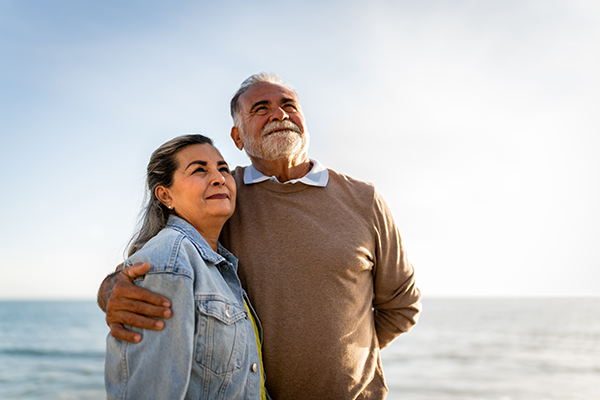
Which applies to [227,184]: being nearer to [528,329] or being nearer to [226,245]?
[226,245]

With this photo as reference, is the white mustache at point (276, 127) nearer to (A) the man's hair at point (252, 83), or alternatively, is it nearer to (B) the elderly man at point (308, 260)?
(B) the elderly man at point (308, 260)

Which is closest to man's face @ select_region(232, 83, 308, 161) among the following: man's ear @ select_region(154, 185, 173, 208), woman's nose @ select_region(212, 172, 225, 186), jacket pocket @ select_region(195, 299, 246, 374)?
woman's nose @ select_region(212, 172, 225, 186)

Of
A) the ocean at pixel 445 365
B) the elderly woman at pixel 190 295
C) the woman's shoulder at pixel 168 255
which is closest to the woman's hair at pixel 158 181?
the elderly woman at pixel 190 295

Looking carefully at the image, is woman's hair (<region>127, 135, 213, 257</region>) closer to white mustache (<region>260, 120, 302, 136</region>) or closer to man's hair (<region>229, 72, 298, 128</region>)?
white mustache (<region>260, 120, 302, 136</region>)

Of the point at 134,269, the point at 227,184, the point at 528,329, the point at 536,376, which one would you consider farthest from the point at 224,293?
the point at 528,329

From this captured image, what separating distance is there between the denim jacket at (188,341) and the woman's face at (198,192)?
14 centimetres

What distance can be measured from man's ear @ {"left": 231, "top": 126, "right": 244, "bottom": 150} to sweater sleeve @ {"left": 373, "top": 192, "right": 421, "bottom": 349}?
1031mm

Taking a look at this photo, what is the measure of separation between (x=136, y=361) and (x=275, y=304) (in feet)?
2.87

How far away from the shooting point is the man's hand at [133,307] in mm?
1558

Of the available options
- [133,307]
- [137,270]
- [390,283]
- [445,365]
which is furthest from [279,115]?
[445,365]

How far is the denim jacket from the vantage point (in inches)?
59.6

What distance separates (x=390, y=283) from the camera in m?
2.65

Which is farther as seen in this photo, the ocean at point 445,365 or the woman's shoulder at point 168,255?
the ocean at point 445,365

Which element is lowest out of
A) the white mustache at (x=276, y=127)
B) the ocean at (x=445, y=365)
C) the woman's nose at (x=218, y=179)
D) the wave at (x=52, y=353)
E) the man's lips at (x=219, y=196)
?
the wave at (x=52, y=353)
